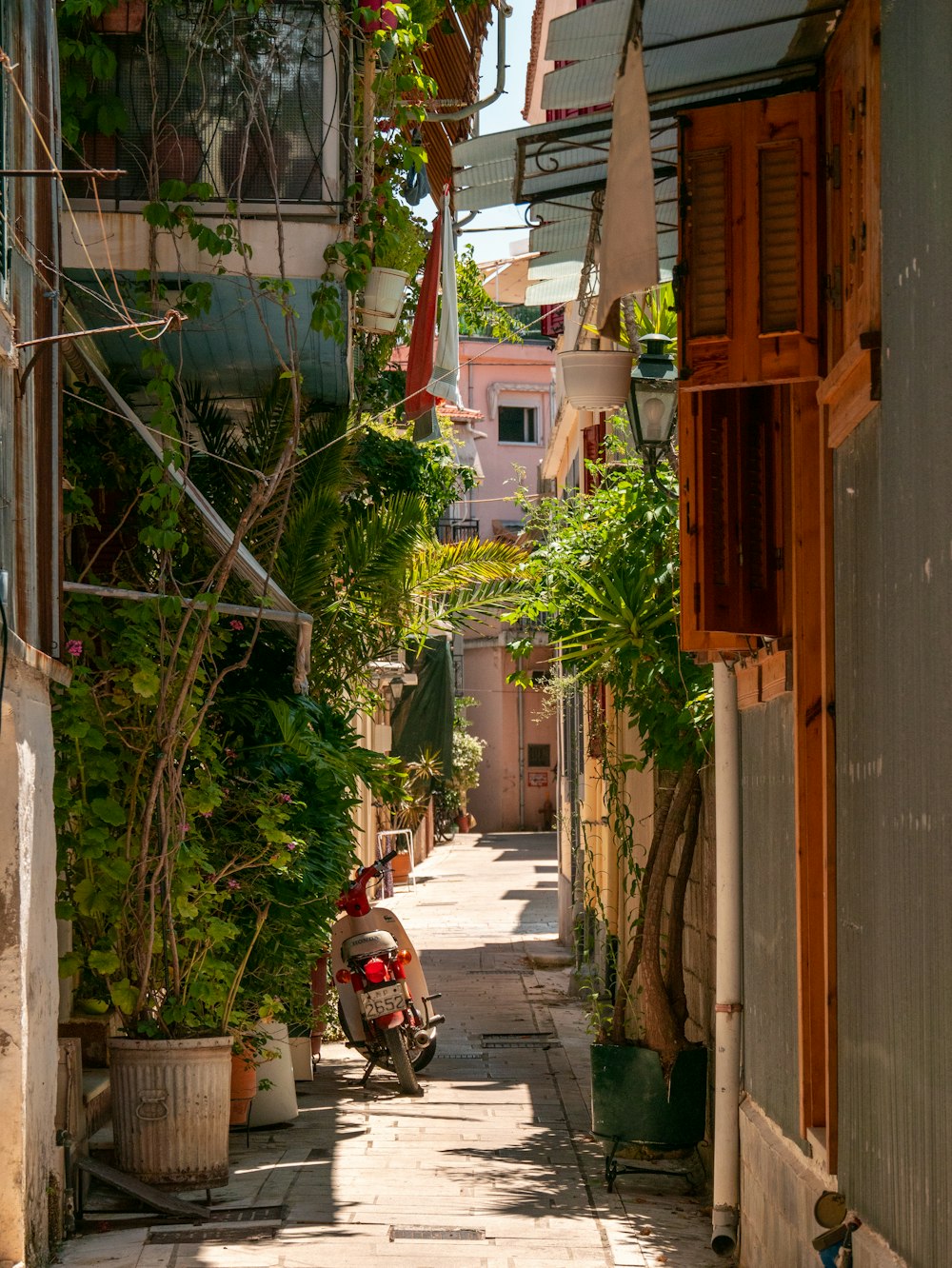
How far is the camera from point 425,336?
10578 mm

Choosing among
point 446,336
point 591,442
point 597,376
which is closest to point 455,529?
point 591,442

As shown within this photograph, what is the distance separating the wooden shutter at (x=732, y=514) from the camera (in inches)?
260

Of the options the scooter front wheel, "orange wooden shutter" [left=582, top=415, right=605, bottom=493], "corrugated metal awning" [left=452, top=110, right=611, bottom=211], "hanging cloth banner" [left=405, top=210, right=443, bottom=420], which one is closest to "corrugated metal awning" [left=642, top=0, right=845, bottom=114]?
"corrugated metal awning" [left=452, top=110, right=611, bottom=211]

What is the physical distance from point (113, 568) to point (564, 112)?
405 inches

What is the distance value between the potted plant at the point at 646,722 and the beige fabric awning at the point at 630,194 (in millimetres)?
3179

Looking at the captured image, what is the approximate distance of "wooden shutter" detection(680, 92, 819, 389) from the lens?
230 inches

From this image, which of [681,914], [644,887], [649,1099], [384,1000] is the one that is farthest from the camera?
[384,1000]

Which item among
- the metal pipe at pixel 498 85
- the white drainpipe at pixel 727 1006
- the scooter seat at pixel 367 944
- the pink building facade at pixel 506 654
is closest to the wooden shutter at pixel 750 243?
the white drainpipe at pixel 727 1006

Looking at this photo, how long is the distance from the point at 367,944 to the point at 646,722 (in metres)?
3.43

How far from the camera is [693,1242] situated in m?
7.40

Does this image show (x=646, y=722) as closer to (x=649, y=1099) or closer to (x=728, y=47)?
(x=649, y=1099)

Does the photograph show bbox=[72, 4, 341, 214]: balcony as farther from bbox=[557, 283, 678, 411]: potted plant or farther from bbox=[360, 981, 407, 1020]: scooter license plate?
bbox=[360, 981, 407, 1020]: scooter license plate

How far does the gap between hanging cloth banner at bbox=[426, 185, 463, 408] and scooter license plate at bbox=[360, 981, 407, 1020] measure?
3962 millimetres

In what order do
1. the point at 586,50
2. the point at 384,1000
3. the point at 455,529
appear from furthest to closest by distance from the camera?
1. the point at 455,529
2. the point at 384,1000
3. the point at 586,50
